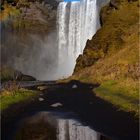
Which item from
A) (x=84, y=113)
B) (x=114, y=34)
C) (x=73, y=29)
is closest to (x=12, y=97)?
(x=84, y=113)

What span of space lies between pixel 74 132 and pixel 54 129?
136 centimetres

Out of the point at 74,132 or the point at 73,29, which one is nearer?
the point at 74,132

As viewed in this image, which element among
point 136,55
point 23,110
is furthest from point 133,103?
point 136,55

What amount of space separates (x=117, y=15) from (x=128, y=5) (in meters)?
2.61

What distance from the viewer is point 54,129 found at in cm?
2141

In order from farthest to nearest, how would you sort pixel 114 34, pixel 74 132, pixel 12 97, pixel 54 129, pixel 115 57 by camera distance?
pixel 114 34
pixel 115 57
pixel 12 97
pixel 54 129
pixel 74 132

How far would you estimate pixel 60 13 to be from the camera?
90938 millimetres

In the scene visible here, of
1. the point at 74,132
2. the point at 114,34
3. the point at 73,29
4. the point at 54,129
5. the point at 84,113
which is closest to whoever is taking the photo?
the point at 74,132

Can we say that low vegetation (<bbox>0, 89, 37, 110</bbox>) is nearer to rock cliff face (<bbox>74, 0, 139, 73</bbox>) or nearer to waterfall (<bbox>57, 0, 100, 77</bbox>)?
rock cliff face (<bbox>74, 0, 139, 73</bbox>)

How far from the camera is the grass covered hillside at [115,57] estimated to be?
35.3 m

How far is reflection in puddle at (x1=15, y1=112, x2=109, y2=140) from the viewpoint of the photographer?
19.5 m

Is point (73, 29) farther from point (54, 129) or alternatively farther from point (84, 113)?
point (54, 129)

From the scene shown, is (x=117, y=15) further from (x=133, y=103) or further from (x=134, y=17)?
(x=133, y=103)

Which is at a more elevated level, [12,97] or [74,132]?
[12,97]
